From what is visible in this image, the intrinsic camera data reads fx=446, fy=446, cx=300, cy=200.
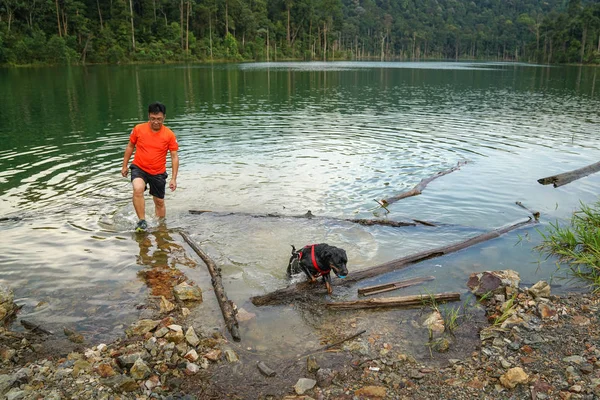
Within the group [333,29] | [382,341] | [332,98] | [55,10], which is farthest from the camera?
[333,29]

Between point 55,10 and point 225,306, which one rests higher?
point 55,10

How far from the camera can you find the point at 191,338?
5.41 metres

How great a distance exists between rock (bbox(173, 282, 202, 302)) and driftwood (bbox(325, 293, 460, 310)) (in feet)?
6.35

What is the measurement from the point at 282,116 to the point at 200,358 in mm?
22938

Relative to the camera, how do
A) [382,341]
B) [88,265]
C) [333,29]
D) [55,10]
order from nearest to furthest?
[382,341] < [88,265] < [55,10] < [333,29]

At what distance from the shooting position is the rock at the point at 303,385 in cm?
468

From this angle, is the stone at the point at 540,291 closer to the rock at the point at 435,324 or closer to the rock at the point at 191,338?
the rock at the point at 435,324

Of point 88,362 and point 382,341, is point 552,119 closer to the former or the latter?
point 382,341

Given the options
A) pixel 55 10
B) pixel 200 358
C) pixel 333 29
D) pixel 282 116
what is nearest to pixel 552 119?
pixel 282 116

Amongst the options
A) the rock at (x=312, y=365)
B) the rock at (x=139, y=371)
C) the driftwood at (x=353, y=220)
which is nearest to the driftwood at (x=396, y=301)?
the rock at (x=312, y=365)

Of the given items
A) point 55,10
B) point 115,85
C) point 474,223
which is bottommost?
point 474,223

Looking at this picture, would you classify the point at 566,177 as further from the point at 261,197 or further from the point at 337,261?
the point at 337,261

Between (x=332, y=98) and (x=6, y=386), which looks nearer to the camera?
(x=6, y=386)

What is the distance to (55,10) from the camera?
251 ft
